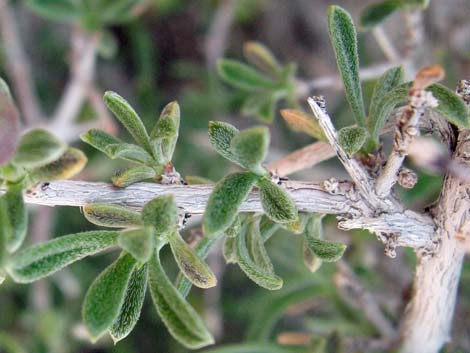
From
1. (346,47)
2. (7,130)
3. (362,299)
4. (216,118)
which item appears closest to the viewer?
(7,130)

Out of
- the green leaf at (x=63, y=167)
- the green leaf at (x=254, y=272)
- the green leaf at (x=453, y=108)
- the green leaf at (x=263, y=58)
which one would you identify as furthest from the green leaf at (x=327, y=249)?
the green leaf at (x=263, y=58)

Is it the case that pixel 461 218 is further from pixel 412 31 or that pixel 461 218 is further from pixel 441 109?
pixel 412 31

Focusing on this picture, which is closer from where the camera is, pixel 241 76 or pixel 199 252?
pixel 199 252

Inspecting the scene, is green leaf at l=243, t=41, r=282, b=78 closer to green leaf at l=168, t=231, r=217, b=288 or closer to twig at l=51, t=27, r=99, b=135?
twig at l=51, t=27, r=99, b=135

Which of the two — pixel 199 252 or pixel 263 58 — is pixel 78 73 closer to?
pixel 263 58

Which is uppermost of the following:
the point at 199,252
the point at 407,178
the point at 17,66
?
the point at 407,178

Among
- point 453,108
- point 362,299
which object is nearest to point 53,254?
point 453,108

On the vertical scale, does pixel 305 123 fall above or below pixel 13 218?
above
